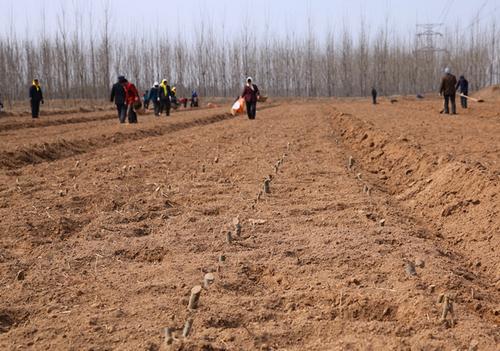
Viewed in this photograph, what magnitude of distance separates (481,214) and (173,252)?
2.61 meters

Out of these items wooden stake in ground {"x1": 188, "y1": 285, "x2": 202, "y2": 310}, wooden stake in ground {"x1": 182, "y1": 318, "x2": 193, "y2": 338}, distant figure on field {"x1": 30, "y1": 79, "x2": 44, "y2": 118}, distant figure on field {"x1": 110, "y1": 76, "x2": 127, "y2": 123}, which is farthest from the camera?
distant figure on field {"x1": 30, "y1": 79, "x2": 44, "y2": 118}

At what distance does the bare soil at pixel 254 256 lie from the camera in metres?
3.02

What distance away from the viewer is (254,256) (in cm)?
426

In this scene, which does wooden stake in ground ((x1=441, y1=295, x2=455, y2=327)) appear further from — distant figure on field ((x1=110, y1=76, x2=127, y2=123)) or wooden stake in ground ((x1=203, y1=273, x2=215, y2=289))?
distant figure on field ((x1=110, y1=76, x2=127, y2=123))

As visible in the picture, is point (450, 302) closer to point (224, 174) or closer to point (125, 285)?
point (125, 285)

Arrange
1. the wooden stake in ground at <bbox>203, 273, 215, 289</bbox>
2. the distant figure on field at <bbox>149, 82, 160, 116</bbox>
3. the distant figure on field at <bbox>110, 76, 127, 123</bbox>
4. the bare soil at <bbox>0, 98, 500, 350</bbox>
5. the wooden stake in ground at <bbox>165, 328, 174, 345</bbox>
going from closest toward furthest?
1. the wooden stake in ground at <bbox>165, 328, 174, 345</bbox>
2. the bare soil at <bbox>0, 98, 500, 350</bbox>
3. the wooden stake in ground at <bbox>203, 273, 215, 289</bbox>
4. the distant figure on field at <bbox>110, 76, 127, 123</bbox>
5. the distant figure on field at <bbox>149, 82, 160, 116</bbox>

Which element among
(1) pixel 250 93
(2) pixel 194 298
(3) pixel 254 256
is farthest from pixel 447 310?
(1) pixel 250 93

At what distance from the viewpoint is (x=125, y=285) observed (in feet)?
12.1

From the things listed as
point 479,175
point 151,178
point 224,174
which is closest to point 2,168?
point 151,178

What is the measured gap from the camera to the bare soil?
3.02 metres

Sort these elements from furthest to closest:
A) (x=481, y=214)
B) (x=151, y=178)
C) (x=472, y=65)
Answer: (x=472, y=65) → (x=151, y=178) → (x=481, y=214)

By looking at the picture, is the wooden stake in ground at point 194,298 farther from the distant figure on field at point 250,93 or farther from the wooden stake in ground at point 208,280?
the distant figure on field at point 250,93

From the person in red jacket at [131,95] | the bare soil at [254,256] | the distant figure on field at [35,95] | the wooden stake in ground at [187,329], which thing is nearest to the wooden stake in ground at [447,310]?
the bare soil at [254,256]

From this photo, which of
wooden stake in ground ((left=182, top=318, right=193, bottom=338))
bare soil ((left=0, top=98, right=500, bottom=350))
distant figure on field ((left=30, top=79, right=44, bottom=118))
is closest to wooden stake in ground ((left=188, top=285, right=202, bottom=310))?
bare soil ((left=0, top=98, right=500, bottom=350))
